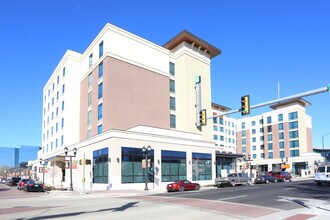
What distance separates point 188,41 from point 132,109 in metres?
19.4

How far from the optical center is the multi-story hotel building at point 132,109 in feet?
136

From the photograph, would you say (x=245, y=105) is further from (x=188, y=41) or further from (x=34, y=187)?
(x=188, y=41)

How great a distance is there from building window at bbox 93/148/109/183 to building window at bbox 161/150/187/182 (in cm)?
790

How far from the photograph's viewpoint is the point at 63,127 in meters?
Answer: 60.6

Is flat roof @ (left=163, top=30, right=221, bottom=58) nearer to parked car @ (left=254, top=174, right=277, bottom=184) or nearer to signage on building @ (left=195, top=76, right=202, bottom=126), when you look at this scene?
signage on building @ (left=195, top=76, right=202, bottom=126)

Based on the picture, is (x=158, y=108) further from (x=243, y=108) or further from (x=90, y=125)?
(x=243, y=108)

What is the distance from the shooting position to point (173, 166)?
46.1m

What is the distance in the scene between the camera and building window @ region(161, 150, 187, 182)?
44.6m

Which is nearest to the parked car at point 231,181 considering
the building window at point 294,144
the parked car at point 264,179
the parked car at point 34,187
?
the parked car at point 264,179

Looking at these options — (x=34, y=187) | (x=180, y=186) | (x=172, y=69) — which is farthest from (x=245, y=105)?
(x=172, y=69)

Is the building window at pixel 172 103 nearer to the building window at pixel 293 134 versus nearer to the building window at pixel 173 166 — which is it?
the building window at pixel 173 166

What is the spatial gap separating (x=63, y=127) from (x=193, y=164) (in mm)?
25733

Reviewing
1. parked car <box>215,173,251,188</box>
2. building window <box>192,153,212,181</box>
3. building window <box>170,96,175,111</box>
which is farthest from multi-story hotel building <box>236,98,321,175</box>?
parked car <box>215,173,251,188</box>

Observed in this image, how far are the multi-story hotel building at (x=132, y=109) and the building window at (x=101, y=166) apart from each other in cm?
12
